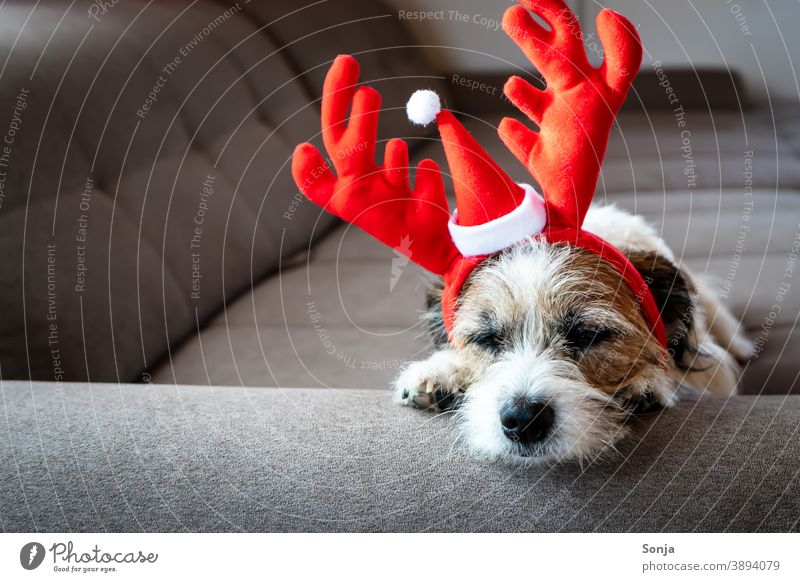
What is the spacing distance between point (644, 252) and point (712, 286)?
0.61 meters

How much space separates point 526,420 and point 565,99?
1.63 feet

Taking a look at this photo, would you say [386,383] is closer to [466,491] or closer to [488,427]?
[488,427]

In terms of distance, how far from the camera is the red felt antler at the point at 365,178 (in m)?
1.05

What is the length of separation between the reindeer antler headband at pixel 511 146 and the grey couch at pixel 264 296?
30 cm

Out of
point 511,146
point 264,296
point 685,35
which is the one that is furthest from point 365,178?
point 685,35

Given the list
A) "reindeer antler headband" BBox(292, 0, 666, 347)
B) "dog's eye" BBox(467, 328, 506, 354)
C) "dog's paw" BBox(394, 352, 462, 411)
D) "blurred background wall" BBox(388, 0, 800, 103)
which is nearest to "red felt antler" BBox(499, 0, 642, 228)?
"reindeer antler headband" BBox(292, 0, 666, 347)

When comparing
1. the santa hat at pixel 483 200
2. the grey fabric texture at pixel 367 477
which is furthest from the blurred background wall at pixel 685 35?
the grey fabric texture at pixel 367 477

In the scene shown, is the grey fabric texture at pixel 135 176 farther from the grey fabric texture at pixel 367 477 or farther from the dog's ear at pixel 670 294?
the dog's ear at pixel 670 294

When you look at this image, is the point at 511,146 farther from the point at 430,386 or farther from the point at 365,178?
the point at 430,386
